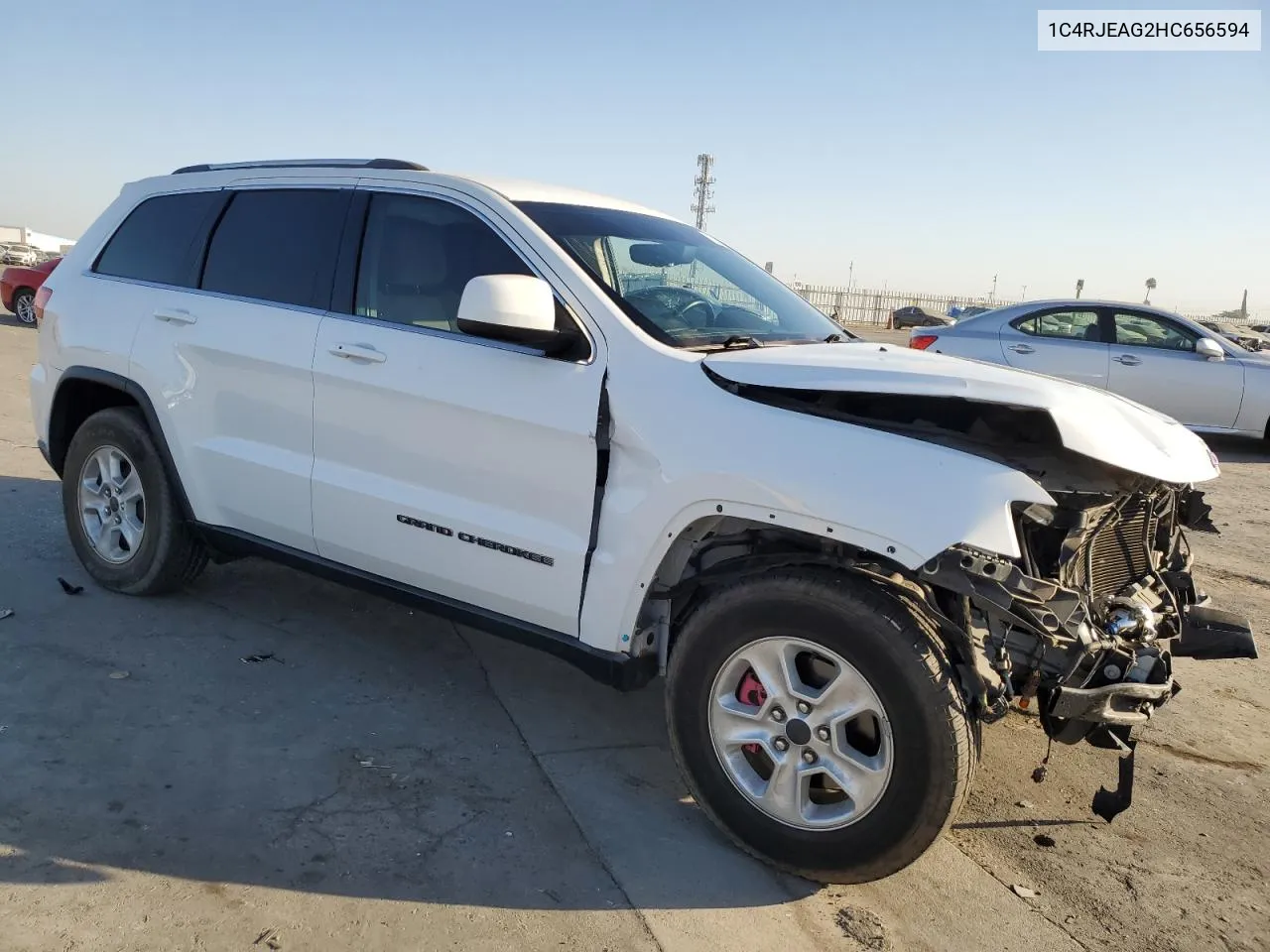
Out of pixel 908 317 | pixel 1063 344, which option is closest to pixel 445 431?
pixel 1063 344

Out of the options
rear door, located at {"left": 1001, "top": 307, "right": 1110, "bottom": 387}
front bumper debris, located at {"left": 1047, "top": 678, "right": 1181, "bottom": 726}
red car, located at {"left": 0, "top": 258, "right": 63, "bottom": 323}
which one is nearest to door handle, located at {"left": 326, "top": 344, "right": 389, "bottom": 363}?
front bumper debris, located at {"left": 1047, "top": 678, "right": 1181, "bottom": 726}

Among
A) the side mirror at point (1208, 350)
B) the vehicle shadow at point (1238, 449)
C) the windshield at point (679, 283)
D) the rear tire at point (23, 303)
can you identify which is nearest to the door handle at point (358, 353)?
the windshield at point (679, 283)

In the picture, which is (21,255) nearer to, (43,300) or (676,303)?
(43,300)

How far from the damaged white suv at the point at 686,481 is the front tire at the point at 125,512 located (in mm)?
28

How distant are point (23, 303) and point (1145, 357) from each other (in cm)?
1746

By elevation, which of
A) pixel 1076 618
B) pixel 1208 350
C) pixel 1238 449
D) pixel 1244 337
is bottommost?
pixel 1238 449

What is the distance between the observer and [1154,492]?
3.25 meters

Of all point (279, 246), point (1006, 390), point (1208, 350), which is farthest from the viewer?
point (1208, 350)

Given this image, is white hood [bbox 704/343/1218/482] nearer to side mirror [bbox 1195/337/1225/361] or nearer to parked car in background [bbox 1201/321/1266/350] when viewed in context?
side mirror [bbox 1195/337/1225/361]

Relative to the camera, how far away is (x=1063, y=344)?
1048cm

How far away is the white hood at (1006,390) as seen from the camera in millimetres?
2727

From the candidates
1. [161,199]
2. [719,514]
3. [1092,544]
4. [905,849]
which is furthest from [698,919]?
[161,199]

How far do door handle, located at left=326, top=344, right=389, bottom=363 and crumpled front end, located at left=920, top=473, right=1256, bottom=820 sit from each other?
2131 millimetres

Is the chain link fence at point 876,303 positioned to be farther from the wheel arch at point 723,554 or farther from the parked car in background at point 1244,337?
the wheel arch at point 723,554
